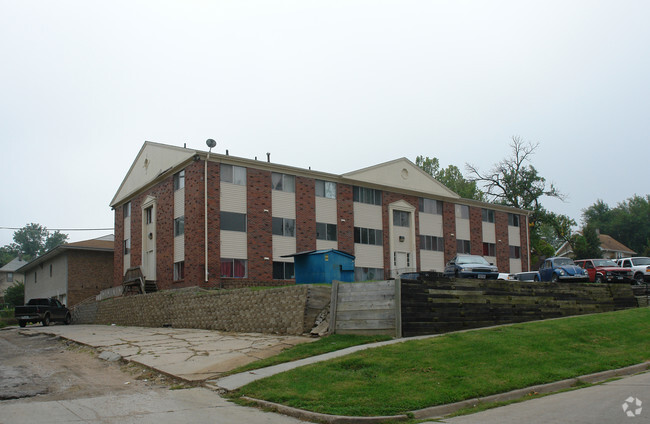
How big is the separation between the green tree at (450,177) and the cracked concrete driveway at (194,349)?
53.4m

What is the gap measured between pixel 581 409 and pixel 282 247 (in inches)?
1007

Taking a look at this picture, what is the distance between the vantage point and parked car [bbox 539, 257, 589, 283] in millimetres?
26688

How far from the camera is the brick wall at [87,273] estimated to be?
141ft

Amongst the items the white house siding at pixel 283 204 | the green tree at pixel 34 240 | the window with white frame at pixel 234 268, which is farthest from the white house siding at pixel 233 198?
the green tree at pixel 34 240

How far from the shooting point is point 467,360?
1143 centimetres

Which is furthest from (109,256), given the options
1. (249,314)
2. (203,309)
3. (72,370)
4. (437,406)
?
(437,406)

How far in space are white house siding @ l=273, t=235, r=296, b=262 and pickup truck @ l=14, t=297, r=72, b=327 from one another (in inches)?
530

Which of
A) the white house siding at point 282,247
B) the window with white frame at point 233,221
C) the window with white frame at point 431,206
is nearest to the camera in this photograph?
the window with white frame at point 233,221

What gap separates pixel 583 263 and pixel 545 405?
24110 millimetres

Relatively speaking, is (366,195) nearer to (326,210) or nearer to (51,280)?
(326,210)

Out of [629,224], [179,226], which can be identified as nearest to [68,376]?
[179,226]

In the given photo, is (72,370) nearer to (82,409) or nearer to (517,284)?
(82,409)

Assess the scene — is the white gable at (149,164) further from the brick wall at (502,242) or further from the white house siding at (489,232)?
the brick wall at (502,242)

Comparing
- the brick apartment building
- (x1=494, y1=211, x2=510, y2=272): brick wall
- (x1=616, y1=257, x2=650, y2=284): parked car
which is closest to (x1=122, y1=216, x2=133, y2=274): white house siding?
the brick apartment building
